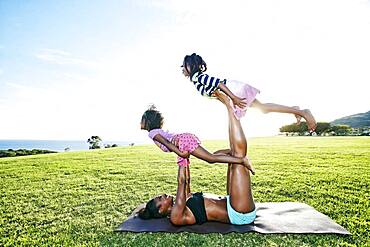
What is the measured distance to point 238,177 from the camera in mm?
3900

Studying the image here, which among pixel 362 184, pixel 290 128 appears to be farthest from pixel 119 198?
pixel 290 128

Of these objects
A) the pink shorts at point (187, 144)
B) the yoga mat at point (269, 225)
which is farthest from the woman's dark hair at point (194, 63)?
the yoga mat at point (269, 225)

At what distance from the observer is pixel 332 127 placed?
39.2m

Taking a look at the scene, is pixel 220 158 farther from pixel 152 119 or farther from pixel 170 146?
pixel 152 119

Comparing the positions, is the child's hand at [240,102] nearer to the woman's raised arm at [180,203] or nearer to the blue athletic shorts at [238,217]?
the woman's raised arm at [180,203]

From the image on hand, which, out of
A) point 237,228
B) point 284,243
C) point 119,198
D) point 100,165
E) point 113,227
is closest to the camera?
point 284,243

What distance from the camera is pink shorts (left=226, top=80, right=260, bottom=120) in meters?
3.99

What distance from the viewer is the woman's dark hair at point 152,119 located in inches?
176

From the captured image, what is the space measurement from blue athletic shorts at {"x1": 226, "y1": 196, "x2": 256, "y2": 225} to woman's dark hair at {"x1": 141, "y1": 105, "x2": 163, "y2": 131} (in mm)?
1401

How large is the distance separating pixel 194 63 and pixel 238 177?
1542 mm

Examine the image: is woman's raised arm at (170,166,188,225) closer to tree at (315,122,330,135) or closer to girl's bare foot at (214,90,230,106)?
girl's bare foot at (214,90,230,106)

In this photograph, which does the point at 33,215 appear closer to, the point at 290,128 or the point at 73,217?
the point at 73,217

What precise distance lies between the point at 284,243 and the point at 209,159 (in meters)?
1.26

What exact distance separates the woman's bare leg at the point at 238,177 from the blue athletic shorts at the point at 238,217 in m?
0.05
